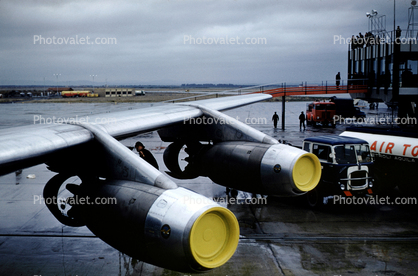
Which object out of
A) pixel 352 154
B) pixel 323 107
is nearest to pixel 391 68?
pixel 323 107

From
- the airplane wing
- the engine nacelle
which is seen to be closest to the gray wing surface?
the airplane wing

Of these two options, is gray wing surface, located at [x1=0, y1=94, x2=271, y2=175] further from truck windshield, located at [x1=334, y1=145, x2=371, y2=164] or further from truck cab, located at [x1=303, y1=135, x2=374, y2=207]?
truck windshield, located at [x1=334, y1=145, x2=371, y2=164]

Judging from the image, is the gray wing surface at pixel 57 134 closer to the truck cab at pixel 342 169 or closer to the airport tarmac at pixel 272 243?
the airport tarmac at pixel 272 243

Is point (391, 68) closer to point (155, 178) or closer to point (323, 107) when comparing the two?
point (323, 107)

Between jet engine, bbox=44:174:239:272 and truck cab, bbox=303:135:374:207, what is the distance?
12207mm

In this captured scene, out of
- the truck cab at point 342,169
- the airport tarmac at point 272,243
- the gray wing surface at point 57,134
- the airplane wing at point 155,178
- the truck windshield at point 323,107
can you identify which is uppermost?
the gray wing surface at point 57,134

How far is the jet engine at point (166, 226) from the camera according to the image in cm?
497

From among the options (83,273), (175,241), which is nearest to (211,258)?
(175,241)

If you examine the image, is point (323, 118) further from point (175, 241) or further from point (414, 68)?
point (175, 241)

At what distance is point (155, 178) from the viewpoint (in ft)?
19.2

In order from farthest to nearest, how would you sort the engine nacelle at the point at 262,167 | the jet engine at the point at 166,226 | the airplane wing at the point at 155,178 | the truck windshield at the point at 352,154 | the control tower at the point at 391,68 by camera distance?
1. the control tower at the point at 391,68
2. the truck windshield at the point at 352,154
3. the engine nacelle at the point at 262,167
4. the airplane wing at the point at 155,178
5. the jet engine at the point at 166,226

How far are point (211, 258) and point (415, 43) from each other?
40.4 meters

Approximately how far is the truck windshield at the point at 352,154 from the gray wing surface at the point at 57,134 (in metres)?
8.91

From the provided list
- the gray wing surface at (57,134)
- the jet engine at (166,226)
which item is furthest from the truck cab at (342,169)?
the jet engine at (166,226)
